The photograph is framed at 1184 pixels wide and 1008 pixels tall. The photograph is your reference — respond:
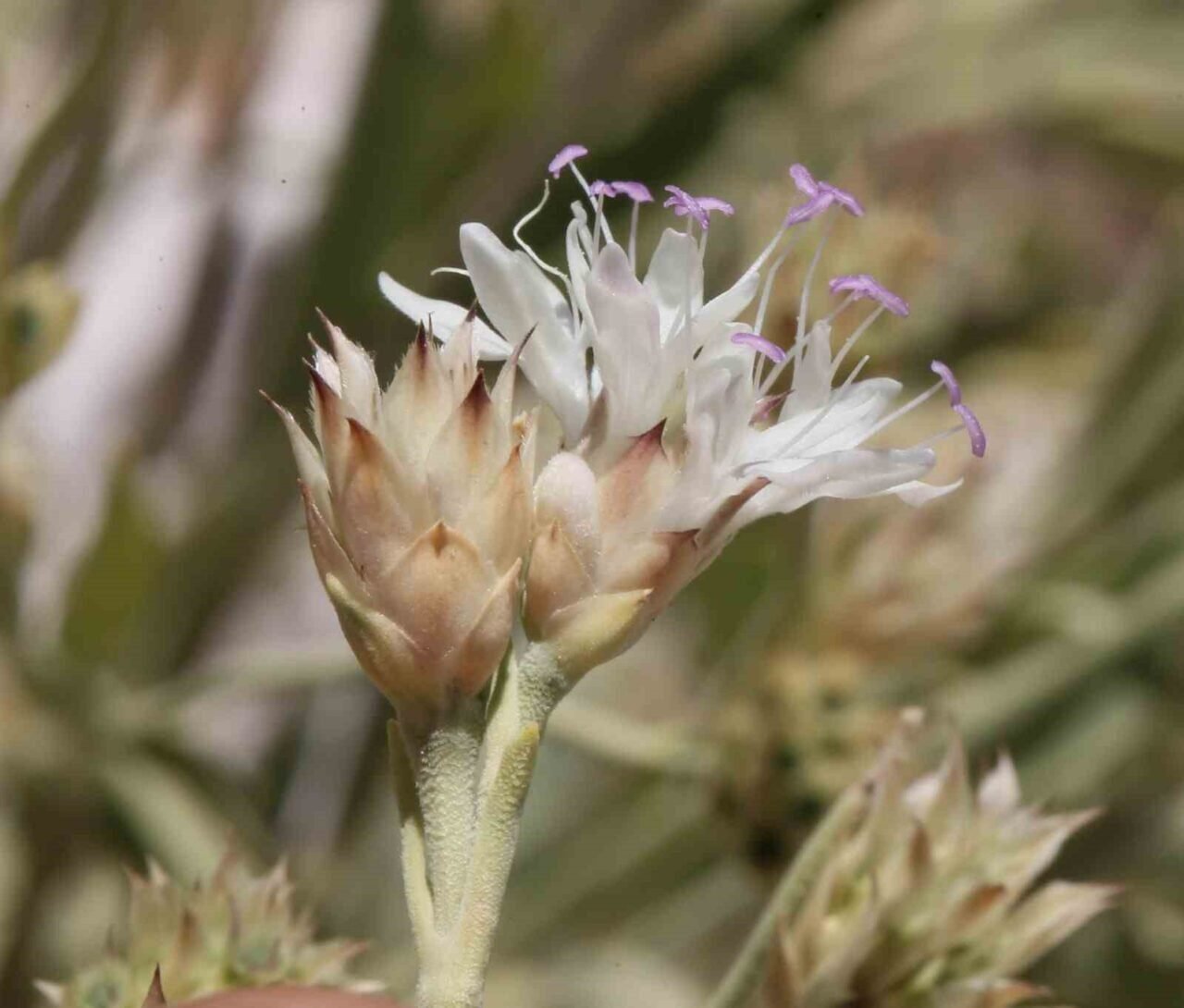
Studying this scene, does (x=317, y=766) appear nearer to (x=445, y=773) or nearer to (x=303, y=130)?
(x=303, y=130)

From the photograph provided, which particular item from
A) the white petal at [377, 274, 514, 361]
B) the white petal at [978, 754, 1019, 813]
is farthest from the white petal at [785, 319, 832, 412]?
the white petal at [978, 754, 1019, 813]

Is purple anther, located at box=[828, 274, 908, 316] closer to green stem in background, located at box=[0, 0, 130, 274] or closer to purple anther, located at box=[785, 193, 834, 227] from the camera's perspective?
purple anther, located at box=[785, 193, 834, 227]

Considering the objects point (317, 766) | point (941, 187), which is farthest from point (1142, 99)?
point (317, 766)

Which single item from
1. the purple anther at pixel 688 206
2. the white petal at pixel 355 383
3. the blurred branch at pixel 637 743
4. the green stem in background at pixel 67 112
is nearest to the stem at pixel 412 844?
the white petal at pixel 355 383

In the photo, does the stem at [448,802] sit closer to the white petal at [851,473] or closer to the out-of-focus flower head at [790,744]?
the white petal at [851,473]

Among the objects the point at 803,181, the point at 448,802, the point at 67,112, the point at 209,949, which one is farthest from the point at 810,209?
the point at 67,112

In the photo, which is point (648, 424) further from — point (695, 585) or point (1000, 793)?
point (695, 585)
